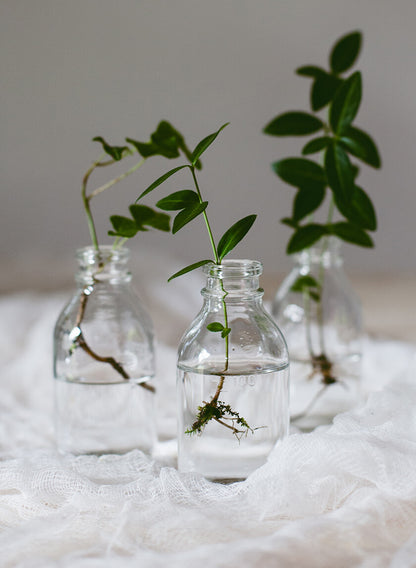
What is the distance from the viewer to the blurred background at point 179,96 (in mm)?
2311

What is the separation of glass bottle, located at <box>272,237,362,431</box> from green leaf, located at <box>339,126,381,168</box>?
160 mm

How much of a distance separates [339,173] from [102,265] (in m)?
0.25

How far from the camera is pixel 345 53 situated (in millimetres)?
847

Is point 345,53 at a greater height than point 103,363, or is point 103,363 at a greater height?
point 345,53

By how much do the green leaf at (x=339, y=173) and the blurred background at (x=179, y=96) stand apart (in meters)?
1.58

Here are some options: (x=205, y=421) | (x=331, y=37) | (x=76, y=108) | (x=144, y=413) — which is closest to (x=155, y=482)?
(x=205, y=421)

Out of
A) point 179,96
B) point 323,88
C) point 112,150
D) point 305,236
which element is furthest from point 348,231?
point 179,96

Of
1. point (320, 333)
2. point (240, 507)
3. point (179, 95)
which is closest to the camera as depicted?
point (240, 507)

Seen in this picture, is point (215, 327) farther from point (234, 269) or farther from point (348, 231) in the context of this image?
point (348, 231)

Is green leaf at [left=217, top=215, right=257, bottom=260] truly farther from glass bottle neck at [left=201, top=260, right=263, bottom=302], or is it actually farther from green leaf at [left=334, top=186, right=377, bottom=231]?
green leaf at [left=334, top=186, right=377, bottom=231]

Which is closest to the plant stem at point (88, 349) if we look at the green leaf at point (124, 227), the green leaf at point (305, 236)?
the green leaf at point (124, 227)

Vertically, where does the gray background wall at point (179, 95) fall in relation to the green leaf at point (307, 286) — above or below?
above

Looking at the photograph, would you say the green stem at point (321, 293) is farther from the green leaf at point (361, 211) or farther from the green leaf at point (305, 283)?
Result: the green leaf at point (361, 211)

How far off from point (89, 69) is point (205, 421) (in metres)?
1.89
